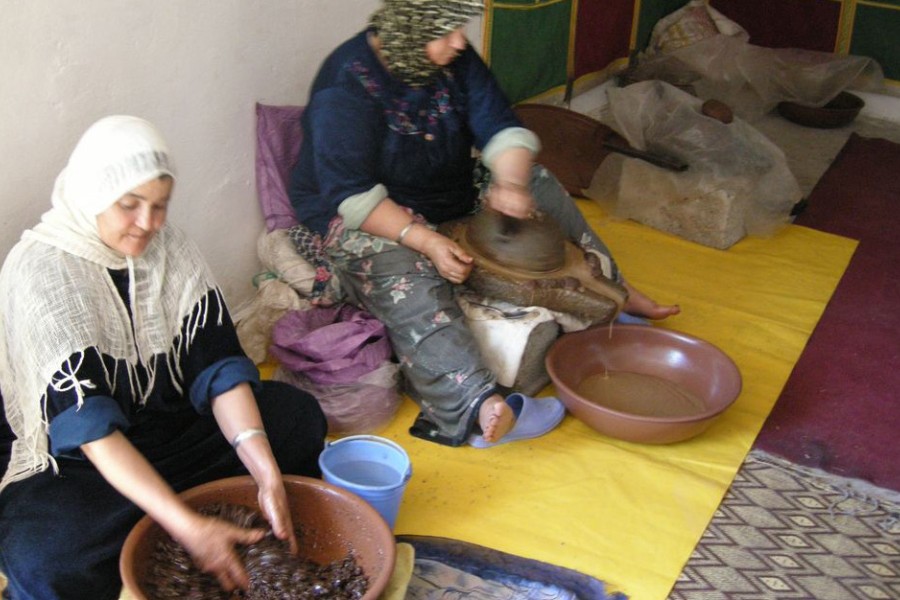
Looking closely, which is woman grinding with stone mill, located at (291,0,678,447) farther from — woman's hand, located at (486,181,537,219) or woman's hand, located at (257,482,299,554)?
woman's hand, located at (257,482,299,554)

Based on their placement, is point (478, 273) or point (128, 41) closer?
point (128, 41)

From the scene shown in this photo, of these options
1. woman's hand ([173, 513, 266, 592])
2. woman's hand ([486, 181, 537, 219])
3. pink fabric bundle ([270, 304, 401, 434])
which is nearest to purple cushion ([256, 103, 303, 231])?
pink fabric bundle ([270, 304, 401, 434])

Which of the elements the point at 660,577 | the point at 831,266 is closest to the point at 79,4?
the point at 660,577

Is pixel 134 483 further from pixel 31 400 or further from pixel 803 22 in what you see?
pixel 803 22

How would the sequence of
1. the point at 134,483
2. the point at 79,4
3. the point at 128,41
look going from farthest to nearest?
the point at 128,41 < the point at 79,4 < the point at 134,483

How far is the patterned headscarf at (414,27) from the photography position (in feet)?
8.43

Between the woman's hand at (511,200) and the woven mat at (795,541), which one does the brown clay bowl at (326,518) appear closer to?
the woven mat at (795,541)

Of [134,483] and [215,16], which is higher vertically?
[215,16]

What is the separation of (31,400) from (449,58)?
4.68 feet

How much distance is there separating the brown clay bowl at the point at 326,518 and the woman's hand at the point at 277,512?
67 millimetres

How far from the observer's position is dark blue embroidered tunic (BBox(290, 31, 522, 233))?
105 inches

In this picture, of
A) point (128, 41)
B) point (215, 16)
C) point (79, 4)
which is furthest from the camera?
point (215, 16)

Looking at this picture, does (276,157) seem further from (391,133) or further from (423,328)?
(423,328)

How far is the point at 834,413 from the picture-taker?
2.89 m
